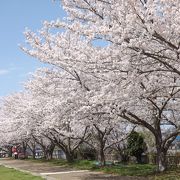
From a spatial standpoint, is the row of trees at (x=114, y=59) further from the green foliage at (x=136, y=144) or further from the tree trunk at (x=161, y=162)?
the green foliage at (x=136, y=144)

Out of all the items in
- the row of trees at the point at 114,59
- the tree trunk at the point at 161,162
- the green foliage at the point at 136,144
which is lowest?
the tree trunk at the point at 161,162

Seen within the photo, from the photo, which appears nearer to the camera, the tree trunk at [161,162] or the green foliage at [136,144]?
the tree trunk at [161,162]

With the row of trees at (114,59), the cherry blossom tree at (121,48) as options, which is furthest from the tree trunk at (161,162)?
the cherry blossom tree at (121,48)

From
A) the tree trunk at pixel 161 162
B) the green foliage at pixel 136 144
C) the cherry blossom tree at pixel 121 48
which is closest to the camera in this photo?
the cherry blossom tree at pixel 121 48

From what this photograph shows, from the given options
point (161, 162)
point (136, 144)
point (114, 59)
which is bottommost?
point (161, 162)

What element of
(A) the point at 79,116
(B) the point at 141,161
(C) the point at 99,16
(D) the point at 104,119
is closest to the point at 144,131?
(B) the point at 141,161

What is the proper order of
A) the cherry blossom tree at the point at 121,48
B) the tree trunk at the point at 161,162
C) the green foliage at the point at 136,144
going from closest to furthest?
the cherry blossom tree at the point at 121,48 < the tree trunk at the point at 161,162 < the green foliage at the point at 136,144

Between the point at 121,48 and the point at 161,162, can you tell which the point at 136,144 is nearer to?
the point at 161,162

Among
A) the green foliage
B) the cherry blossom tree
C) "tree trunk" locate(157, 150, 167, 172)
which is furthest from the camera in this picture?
the green foliage

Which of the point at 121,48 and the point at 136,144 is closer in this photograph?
the point at 121,48

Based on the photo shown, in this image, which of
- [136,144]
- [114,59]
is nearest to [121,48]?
[114,59]

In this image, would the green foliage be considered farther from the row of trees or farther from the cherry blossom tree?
the cherry blossom tree

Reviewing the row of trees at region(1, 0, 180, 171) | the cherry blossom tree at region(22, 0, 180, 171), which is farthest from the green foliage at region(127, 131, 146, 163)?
the cherry blossom tree at region(22, 0, 180, 171)

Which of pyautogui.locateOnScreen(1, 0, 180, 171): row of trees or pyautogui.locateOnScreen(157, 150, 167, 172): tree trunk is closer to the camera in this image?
pyautogui.locateOnScreen(1, 0, 180, 171): row of trees
